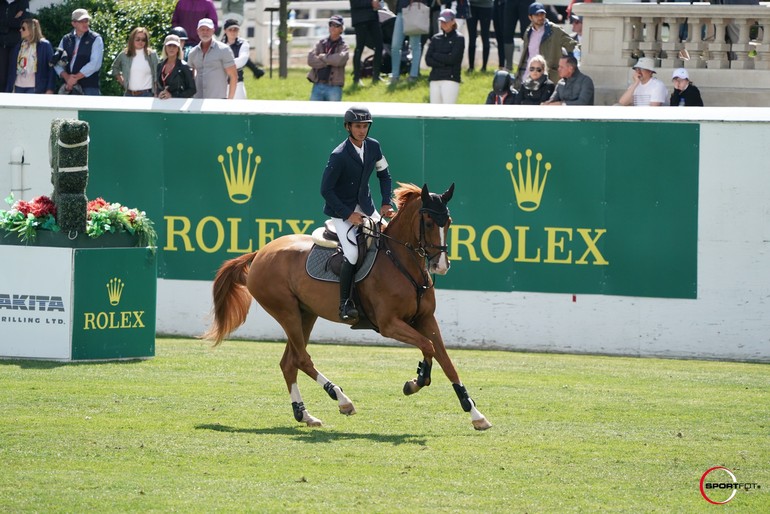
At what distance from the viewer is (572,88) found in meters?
19.6

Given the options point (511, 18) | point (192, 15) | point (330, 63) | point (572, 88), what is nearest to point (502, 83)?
point (572, 88)

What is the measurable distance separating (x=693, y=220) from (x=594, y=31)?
225 inches

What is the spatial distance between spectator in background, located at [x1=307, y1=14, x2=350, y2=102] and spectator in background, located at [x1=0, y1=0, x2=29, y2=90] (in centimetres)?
521

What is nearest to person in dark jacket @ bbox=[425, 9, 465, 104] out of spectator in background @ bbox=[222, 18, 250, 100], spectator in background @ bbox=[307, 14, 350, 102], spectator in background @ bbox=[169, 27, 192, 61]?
spectator in background @ bbox=[307, 14, 350, 102]

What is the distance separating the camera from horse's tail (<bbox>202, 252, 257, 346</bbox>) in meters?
13.7

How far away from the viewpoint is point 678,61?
21.1 meters

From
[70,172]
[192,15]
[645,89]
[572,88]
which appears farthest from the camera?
[192,15]

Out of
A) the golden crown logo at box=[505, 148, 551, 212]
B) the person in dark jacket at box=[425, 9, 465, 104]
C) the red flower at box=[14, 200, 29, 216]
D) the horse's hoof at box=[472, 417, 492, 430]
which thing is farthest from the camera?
the person in dark jacket at box=[425, 9, 465, 104]

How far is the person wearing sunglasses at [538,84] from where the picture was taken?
20.0 metres

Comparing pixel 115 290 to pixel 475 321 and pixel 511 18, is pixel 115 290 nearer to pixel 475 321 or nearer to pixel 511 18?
pixel 475 321

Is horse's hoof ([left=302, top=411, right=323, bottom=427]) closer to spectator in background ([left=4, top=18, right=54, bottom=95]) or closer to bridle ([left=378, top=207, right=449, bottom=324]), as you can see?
bridle ([left=378, top=207, right=449, bottom=324])

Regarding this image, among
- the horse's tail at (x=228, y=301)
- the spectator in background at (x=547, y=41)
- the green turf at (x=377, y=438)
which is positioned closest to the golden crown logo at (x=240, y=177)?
the green turf at (x=377, y=438)

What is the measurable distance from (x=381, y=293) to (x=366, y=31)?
1415 centimetres

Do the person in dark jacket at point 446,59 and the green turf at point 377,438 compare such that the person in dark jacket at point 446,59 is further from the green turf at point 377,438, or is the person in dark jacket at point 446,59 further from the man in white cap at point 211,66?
the green turf at point 377,438
